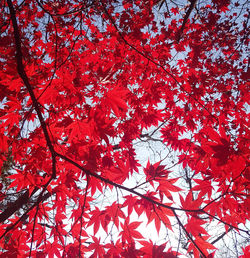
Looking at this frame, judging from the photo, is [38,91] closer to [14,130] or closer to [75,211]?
[14,130]

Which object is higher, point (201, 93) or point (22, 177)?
point (201, 93)

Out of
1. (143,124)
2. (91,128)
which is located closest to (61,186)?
(91,128)

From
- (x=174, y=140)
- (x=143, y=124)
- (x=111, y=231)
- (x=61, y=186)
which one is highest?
(x=143, y=124)

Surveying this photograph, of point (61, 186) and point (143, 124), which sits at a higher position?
point (143, 124)

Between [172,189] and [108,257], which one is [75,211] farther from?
[172,189]

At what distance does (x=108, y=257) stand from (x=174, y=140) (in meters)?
2.43

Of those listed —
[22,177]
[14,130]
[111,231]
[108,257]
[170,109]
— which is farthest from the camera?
[170,109]

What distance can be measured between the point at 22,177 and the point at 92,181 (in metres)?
0.86

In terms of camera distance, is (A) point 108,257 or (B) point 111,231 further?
(A) point 108,257

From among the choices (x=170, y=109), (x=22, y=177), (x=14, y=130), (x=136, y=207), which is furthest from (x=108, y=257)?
(x=170, y=109)

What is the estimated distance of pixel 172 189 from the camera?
1.65 m

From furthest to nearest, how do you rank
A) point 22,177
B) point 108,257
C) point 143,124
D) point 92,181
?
point 143,124 < point 22,177 < point 92,181 < point 108,257

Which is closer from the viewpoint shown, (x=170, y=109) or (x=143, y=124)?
(x=143, y=124)

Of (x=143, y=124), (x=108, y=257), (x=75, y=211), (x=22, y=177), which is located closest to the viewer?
(x=108, y=257)
